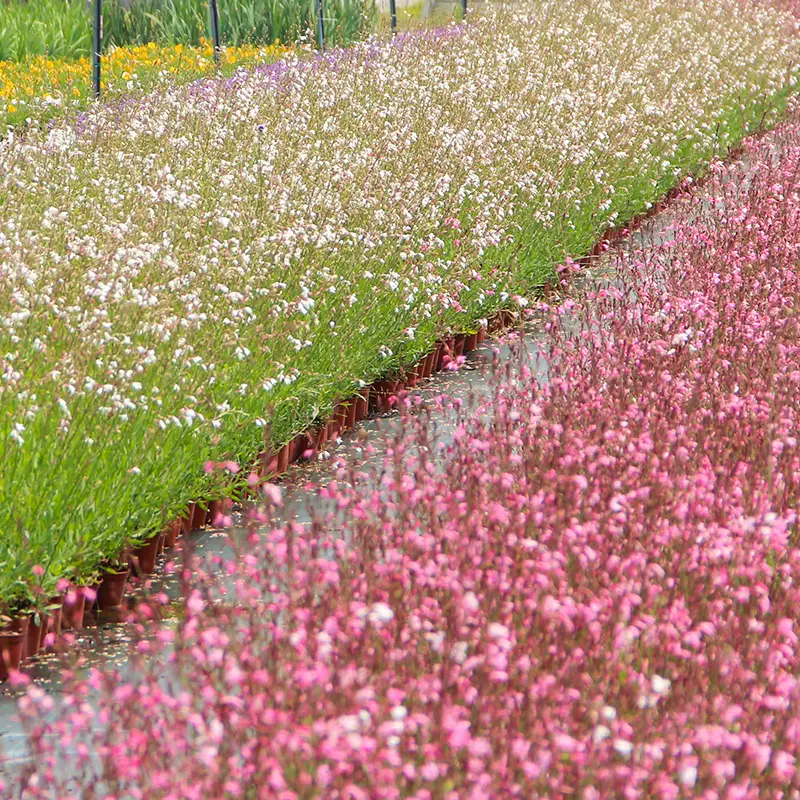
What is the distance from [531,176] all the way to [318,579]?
7166mm

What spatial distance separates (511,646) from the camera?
288 centimetres

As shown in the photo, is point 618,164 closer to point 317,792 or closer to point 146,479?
point 146,479

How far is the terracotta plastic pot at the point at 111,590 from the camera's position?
205 inches

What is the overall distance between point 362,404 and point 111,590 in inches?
97.6

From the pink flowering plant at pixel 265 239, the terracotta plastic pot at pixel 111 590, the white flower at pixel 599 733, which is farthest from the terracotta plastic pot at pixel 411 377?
the white flower at pixel 599 733

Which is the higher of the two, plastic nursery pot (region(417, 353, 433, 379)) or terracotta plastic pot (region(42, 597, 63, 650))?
terracotta plastic pot (region(42, 597, 63, 650))

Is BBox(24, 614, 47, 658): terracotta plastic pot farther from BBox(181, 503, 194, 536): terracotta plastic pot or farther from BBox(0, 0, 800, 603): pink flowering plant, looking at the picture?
BBox(181, 503, 194, 536): terracotta plastic pot

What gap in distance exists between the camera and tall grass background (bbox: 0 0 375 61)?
14602 millimetres

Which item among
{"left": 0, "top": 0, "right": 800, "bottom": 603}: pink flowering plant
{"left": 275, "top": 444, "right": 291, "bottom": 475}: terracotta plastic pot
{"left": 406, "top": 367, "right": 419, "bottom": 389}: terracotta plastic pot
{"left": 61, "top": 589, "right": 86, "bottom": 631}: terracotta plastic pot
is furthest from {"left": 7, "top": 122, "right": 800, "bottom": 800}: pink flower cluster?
{"left": 406, "top": 367, "right": 419, "bottom": 389}: terracotta plastic pot

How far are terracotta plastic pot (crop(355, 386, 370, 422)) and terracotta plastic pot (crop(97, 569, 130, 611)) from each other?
2384 mm

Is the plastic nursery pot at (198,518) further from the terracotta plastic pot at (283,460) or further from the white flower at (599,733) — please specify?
the white flower at (599,733)

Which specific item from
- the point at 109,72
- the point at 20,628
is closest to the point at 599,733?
the point at 20,628

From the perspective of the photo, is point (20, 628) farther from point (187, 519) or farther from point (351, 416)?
point (351, 416)

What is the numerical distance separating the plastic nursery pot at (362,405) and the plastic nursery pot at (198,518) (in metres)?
1.54
